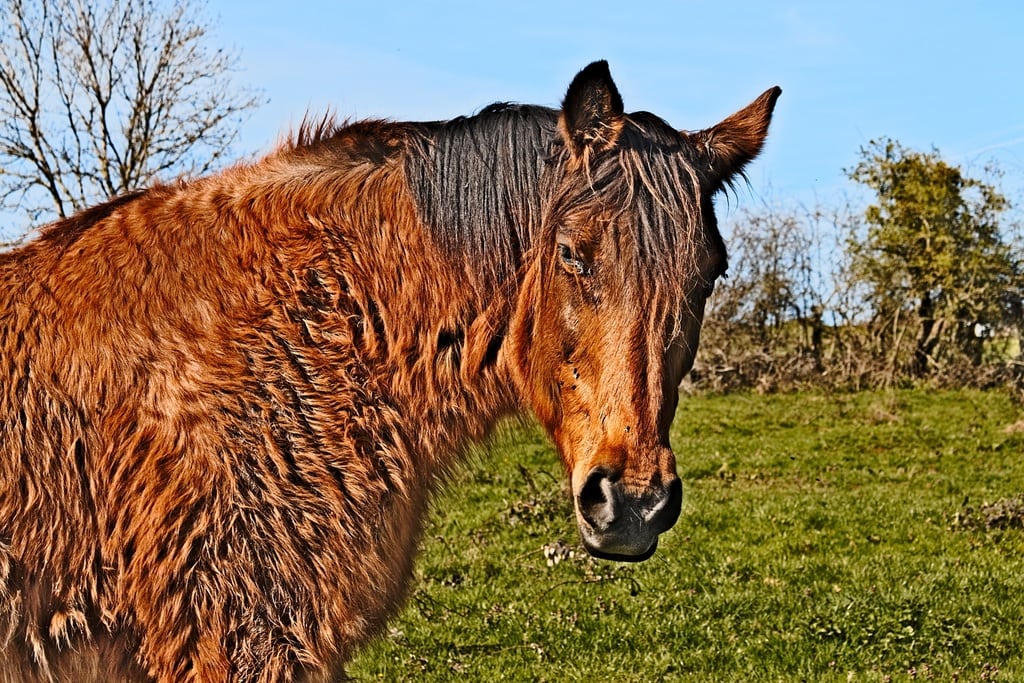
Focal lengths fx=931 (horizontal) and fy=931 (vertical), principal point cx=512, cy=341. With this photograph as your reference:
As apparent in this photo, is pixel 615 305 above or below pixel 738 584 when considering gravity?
above

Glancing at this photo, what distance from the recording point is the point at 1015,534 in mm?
8836

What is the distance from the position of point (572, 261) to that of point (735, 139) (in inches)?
34.7

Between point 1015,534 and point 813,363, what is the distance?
11101 mm

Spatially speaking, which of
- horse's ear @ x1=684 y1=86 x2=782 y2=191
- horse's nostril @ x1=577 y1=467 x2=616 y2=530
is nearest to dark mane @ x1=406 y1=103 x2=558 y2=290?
horse's ear @ x1=684 y1=86 x2=782 y2=191

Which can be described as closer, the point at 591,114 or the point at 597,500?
the point at 597,500

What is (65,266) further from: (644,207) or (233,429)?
(644,207)

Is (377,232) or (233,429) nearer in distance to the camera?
(233,429)

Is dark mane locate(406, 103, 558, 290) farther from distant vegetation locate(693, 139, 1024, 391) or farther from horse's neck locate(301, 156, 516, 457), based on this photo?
distant vegetation locate(693, 139, 1024, 391)

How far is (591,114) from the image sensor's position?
281cm

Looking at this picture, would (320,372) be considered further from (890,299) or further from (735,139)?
(890,299)

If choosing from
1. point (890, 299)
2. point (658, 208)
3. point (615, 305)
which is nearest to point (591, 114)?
point (658, 208)

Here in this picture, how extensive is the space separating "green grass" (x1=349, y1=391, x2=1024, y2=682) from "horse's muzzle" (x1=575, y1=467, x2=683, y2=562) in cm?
74

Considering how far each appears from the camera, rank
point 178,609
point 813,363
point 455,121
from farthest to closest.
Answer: point 813,363 → point 455,121 → point 178,609

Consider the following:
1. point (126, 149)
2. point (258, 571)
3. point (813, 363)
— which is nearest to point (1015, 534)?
point (258, 571)
